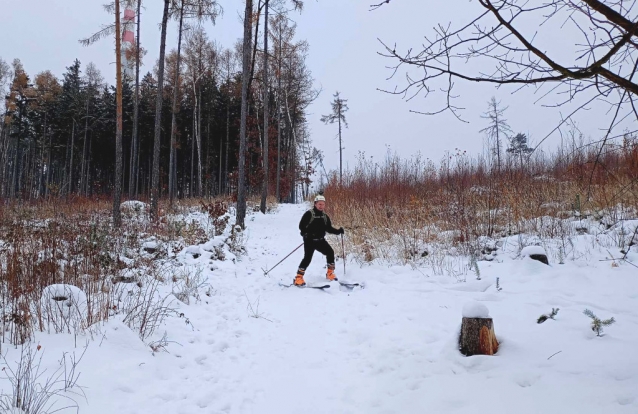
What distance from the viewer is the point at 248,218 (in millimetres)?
13539

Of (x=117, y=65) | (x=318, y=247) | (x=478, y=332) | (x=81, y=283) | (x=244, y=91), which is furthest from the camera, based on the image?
(x=244, y=91)

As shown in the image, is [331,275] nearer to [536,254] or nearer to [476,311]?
[536,254]

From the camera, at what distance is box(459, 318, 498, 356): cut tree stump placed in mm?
2570

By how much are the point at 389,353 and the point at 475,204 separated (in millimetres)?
5644

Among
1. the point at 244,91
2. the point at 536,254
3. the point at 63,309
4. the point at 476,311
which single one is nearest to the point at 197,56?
the point at 244,91

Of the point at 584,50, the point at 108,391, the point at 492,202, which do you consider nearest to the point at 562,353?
the point at 584,50

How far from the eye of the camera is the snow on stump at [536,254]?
4.48 meters

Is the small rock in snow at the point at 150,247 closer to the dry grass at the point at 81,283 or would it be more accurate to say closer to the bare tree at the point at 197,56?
the dry grass at the point at 81,283

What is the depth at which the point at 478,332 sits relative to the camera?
259 centimetres

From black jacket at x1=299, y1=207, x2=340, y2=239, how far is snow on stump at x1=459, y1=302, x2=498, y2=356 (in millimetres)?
3648

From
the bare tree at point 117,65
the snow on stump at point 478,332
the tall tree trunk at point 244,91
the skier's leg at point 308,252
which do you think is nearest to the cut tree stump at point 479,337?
the snow on stump at point 478,332

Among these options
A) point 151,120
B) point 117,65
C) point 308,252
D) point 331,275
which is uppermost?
point 151,120

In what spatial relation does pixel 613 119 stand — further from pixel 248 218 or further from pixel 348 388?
pixel 248 218

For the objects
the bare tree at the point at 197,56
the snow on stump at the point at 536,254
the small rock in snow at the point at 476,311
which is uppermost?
the bare tree at the point at 197,56
